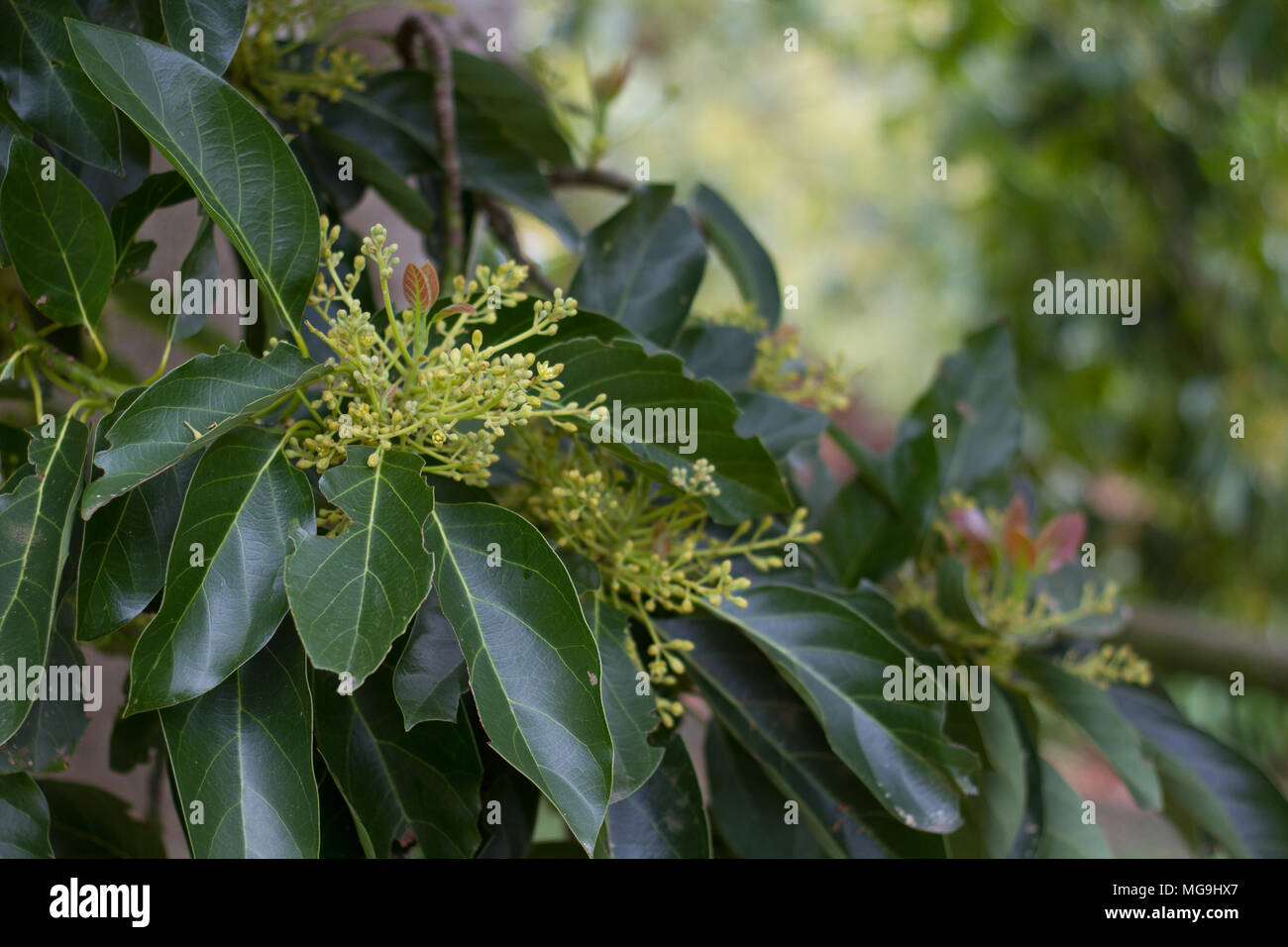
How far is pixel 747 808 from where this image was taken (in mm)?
675

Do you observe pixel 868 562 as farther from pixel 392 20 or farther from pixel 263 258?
pixel 392 20

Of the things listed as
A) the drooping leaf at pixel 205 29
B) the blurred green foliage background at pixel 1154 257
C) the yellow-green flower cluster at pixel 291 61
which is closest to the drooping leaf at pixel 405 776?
the drooping leaf at pixel 205 29

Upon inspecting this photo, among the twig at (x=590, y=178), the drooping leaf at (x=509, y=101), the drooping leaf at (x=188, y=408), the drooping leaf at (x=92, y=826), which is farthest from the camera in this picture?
the twig at (x=590, y=178)

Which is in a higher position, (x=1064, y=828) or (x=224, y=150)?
(x=224, y=150)

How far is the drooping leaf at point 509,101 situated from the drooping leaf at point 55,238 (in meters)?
0.37

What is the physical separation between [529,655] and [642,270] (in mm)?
337

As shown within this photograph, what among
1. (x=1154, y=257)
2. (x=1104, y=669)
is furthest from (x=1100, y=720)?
(x=1154, y=257)

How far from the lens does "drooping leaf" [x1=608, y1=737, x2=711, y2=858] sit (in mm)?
584

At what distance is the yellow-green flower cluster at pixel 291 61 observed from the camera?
703 millimetres

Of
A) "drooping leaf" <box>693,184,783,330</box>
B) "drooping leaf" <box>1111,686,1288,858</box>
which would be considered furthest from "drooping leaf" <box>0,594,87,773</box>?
"drooping leaf" <box>1111,686,1288,858</box>

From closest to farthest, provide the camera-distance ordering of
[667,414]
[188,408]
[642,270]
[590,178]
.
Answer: [188,408]
[667,414]
[642,270]
[590,178]

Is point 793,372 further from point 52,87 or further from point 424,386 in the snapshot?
point 52,87

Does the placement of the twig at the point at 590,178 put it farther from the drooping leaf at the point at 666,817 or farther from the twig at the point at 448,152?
the drooping leaf at the point at 666,817

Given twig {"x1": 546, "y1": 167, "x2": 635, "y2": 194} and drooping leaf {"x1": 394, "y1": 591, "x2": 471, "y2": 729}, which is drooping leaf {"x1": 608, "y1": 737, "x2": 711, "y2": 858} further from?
twig {"x1": 546, "y1": 167, "x2": 635, "y2": 194}
